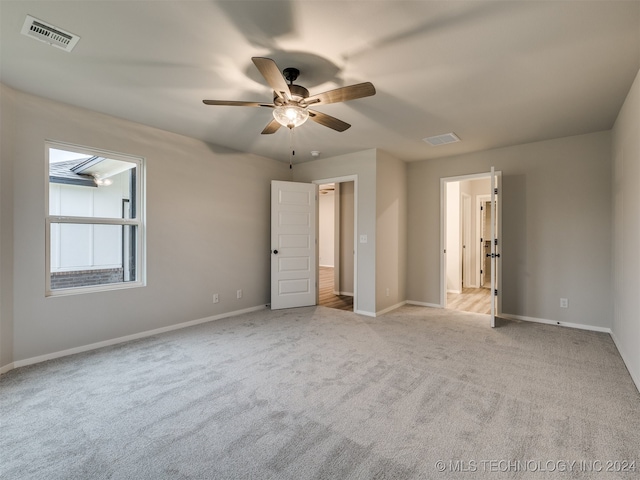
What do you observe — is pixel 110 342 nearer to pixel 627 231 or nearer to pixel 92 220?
pixel 92 220

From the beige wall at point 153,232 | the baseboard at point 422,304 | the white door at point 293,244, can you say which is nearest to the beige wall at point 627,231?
the baseboard at point 422,304

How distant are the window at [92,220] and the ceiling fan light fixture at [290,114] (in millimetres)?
2191

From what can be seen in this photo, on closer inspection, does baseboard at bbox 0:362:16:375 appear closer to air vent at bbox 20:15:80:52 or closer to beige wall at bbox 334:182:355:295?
air vent at bbox 20:15:80:52

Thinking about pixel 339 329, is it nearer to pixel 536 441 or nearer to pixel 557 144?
pixel 536 441

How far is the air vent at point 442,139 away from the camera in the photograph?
13.1 ft

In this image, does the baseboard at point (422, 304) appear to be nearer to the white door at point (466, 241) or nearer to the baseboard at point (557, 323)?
the baseboard at point (557, 323)

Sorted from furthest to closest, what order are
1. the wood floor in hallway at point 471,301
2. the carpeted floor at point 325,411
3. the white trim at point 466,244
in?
1. the white trim at point 466,244
2. the wood floor in hallway at point 471,301
3. the carpeted floor at point 325,411

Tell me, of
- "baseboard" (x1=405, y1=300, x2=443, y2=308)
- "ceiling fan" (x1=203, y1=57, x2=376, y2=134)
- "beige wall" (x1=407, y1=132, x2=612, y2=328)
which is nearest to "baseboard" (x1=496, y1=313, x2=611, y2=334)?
"beige wall" (x1=407, y1=132, x2=612, y2=328)

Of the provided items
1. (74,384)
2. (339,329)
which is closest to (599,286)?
(339,329)

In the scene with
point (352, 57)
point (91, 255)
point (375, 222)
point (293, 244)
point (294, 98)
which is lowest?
point (91, 255)

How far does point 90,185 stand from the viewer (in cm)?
340

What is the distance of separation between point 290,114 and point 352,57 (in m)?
0.62

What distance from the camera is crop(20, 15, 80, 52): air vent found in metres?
1.94

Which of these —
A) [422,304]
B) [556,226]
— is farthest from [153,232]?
[556,226]
